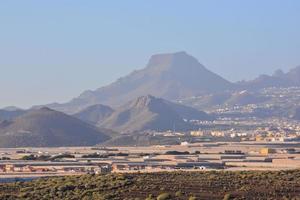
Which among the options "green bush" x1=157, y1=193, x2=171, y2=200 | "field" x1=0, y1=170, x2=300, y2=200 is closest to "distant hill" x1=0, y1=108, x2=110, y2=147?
"field" x1=0, y1=170, x2=300, y2=200

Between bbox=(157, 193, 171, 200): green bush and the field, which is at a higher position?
the field

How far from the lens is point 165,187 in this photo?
47094 mm

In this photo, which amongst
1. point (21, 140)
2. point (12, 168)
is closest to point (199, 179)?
point (12, 168)

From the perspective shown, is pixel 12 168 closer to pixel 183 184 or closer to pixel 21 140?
pixel 183 184

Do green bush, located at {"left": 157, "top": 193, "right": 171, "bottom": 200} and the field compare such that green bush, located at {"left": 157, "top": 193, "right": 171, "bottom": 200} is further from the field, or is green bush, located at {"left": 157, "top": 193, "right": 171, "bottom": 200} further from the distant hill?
the distant hill

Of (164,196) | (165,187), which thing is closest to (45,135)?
(165,187)

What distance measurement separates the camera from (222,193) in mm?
44688

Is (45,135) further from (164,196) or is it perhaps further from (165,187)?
(164,196)

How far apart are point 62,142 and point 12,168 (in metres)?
102

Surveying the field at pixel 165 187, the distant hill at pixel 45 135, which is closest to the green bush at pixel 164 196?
the field at pixel 165 187

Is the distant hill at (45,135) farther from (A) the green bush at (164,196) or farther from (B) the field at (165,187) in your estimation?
(A) the green bush at (164,196)

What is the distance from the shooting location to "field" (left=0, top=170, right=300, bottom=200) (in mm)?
44219

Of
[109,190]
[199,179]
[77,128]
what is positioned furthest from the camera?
[77,128]

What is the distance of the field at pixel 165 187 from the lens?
145 ft
